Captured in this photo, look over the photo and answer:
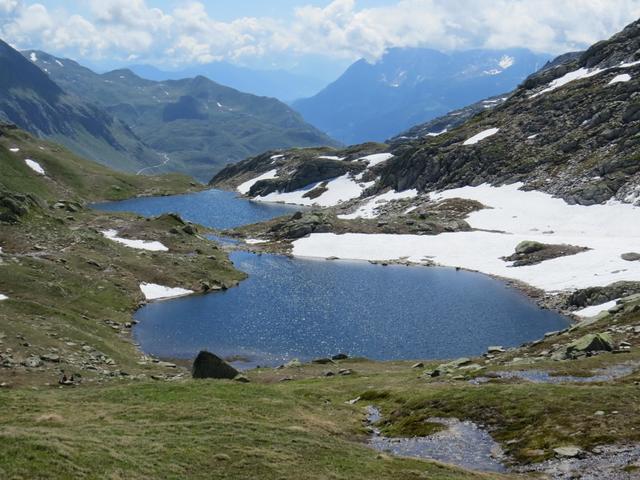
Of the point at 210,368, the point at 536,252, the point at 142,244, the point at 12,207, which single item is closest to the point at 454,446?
the point at 210,368

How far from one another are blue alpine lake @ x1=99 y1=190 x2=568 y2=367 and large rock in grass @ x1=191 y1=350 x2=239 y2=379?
643 inches

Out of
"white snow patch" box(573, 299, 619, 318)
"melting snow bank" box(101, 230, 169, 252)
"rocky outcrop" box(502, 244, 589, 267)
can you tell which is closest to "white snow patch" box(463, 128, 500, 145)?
"rocky outcrop" box(502, 244, 589, 267)

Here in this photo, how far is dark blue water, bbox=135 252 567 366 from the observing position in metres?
73.0

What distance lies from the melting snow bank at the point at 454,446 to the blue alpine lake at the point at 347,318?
114ft

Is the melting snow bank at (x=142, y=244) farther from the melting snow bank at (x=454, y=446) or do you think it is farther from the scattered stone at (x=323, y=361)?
the melting snow bank at (x=454, y=446)

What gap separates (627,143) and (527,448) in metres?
129

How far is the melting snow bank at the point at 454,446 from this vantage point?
1224 inches

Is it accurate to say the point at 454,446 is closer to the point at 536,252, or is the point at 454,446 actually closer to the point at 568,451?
the point at 568,451

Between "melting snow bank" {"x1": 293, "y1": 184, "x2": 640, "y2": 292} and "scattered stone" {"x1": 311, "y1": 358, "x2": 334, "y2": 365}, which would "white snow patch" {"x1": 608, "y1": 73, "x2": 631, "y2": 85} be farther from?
"scattered stone" {"x1": 311, "y1": 358, "x2": 334, "y2": 365}

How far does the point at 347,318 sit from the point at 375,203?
337 feet

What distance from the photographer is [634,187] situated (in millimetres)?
126750

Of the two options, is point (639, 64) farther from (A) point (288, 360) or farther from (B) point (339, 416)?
(B) point (339, 416)

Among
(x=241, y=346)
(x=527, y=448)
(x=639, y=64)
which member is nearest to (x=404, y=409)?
(x=527, y=448)

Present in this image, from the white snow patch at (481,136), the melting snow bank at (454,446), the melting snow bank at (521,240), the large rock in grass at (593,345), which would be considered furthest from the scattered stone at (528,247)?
the melting snow bank at (454,446)
